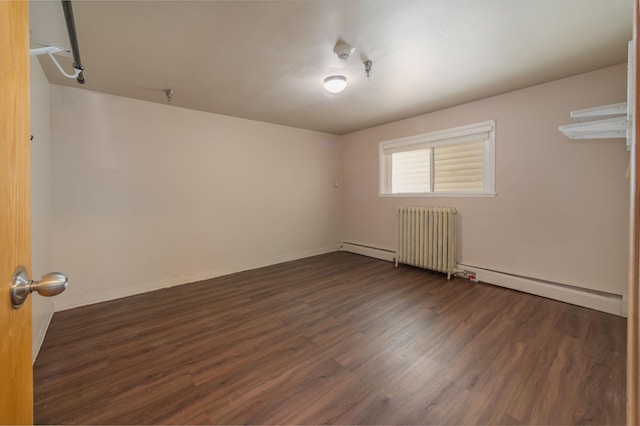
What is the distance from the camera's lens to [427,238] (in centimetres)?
384

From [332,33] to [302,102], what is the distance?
150 cm

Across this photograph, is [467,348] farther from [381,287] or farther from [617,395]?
[381,287]

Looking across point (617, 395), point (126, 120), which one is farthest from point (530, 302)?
point (126, 120)

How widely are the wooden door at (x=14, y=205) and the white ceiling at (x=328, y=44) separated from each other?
1434 millimetres

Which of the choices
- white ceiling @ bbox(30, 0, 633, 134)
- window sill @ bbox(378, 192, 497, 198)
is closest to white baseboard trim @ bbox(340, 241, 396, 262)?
window sill @ bbox(378, 192, 497, 198)

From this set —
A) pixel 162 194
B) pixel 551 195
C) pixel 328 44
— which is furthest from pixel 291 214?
pixel 551 195

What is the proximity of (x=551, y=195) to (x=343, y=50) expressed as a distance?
2.74 meters

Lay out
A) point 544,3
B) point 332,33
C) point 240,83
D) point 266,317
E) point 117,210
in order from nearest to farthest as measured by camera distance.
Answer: point 544,3 < point 332,33 < point 266,317 < point 240,83 < point 117,210

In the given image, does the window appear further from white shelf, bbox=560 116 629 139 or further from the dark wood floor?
the dark wood floor

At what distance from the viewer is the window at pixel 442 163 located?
3432 mm

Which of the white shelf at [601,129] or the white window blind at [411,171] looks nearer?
the white shelf at [601,129]

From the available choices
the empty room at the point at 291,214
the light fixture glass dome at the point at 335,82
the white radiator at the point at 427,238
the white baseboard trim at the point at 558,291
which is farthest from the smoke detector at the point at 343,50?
the white baseboard trim at the point at 558,291

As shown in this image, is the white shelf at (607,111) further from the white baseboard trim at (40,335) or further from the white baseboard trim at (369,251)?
the white baseboard trim at (40,335)

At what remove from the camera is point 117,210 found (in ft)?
10.2
